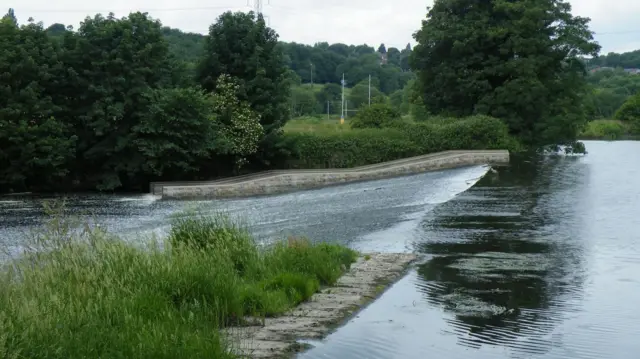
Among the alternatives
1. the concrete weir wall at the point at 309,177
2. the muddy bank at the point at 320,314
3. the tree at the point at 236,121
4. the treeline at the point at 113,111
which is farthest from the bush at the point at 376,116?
the muddy bank at the point at 320,314

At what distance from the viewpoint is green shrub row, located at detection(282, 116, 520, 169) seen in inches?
1394

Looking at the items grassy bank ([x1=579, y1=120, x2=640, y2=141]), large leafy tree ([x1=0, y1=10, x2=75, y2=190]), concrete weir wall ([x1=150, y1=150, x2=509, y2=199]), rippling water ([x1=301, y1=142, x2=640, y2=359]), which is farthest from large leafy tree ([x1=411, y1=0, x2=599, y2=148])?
grassy bank ([x1=579, y1=120, x2=640, y2=141])

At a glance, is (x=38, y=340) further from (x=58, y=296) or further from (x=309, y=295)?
(x=309, y=295)

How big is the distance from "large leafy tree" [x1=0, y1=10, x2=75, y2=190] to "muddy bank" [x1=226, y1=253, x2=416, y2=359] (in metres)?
19.6

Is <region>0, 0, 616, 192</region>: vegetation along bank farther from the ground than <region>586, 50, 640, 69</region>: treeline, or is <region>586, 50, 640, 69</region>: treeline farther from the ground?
<region>586, 50, 640, 69</region>: treeline

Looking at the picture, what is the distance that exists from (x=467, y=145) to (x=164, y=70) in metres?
16.1

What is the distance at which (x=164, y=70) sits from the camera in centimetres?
3278

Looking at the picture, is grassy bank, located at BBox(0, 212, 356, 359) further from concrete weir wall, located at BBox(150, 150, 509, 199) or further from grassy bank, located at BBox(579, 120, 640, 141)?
grassy bank, located at BBox(579, 120, 640, 141)

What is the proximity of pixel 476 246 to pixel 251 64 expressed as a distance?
20.6m

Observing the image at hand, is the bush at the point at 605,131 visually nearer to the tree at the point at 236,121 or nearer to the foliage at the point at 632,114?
the foliage at the point at 632,114

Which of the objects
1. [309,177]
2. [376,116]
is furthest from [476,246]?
[376,116]

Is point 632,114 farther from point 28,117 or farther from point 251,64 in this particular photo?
point 28,117

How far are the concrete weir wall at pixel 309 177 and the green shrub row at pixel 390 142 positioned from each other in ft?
3.17

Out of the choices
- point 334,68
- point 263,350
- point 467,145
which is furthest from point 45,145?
point 334,68
